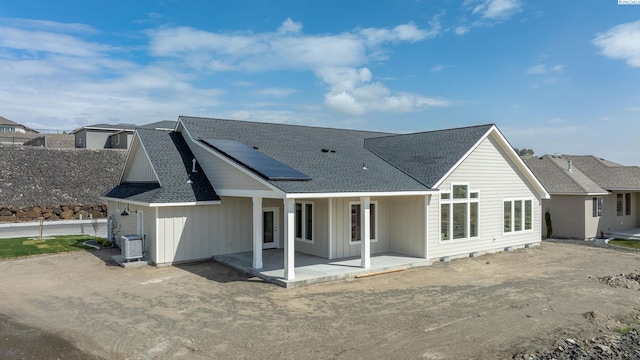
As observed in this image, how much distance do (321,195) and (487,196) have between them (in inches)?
323

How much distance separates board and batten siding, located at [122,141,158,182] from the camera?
1720cm

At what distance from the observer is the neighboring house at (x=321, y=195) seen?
1366 centimetres

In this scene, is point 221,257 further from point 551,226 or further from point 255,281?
point 551,226

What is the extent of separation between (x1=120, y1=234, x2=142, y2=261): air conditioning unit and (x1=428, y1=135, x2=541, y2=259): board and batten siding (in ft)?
32.5

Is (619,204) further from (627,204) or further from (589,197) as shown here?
(589,197)

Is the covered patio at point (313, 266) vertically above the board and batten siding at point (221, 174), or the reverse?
the board and batten siding at point (221, 174)

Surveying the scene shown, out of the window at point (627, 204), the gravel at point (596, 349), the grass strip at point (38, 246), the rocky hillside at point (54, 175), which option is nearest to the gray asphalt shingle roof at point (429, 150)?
the gravel at point (596, 349)

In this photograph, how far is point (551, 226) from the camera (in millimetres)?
22969

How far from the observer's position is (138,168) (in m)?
18.6

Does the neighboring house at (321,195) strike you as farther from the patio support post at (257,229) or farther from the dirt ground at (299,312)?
the dirt ground at (299,312)

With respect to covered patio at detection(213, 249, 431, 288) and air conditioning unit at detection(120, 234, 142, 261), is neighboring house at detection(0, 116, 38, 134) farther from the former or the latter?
covered patio at detection(213, 249, 431, 288)

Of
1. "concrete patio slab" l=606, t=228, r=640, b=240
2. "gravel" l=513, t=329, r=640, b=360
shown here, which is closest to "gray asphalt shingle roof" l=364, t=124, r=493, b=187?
"gravel" l=513, t=329, r=640, b=360

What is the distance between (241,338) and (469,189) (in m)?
11.4

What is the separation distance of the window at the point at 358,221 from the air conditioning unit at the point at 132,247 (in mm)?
7235
